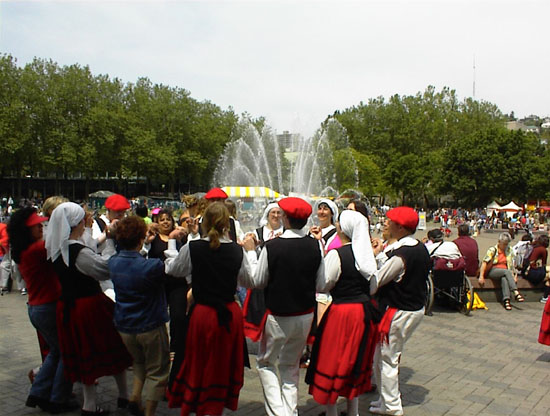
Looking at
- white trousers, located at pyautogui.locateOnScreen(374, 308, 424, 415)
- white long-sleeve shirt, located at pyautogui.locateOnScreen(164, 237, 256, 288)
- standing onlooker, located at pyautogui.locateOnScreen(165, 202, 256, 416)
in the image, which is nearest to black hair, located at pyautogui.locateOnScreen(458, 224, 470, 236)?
white trousers, located at pyautogui.locateOnScreen(374, 308, 424, 415)

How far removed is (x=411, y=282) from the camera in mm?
4586

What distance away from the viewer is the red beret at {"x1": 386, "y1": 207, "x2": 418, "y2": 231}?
15.4ft

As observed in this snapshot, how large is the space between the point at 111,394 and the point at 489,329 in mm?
6142

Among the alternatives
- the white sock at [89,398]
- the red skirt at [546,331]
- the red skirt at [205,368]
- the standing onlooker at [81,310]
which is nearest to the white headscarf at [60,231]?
the standing onlooker at [81,310]

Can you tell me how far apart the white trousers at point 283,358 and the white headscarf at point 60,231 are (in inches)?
72.9

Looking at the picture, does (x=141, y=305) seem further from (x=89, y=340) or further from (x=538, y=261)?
(x=538, y=261)

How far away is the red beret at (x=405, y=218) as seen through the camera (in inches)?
185

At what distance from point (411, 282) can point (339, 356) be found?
1041 mm

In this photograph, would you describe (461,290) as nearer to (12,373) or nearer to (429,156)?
(12,373)

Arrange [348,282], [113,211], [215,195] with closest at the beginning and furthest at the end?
[348,282], [113,211], [215,195]

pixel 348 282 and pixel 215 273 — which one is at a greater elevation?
pixel 215 273

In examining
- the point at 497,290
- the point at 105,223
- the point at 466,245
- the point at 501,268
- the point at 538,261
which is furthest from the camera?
the point at 538,261

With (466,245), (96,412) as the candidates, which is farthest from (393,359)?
(466,245)

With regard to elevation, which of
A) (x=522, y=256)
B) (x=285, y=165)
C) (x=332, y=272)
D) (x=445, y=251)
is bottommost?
(x=522, y=256)
